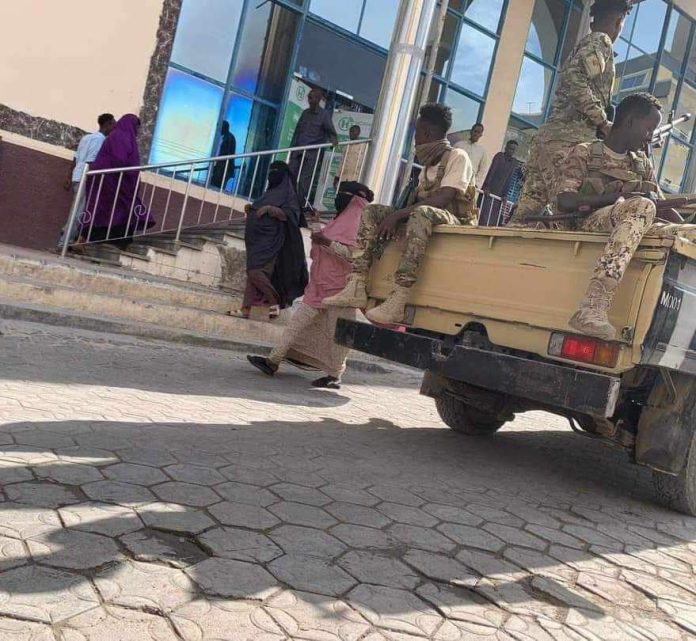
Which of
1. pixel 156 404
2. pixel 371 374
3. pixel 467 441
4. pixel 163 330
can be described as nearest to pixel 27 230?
pixel 163 330

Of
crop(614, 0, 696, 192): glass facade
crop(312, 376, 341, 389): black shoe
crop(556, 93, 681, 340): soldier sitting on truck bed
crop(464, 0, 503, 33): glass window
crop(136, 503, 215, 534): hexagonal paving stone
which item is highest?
crop(614, 0, 696, 192): glass facade

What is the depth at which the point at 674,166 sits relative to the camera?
1644 centimetres

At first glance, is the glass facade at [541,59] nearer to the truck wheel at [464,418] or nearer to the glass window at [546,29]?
the glass window at [546,29]

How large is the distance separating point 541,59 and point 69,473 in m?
13.0

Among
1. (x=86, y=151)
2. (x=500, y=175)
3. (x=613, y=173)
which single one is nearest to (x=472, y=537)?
(x=613, y=173)

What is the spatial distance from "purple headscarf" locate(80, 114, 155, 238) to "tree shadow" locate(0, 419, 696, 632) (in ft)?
16.9

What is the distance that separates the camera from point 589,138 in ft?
15.3

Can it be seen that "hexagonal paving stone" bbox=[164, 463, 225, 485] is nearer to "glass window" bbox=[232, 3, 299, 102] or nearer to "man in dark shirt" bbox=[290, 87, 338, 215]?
"man in dark shirt" bbox=[290, 87, 338, 215]

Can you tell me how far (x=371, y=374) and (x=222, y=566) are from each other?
16.5ft

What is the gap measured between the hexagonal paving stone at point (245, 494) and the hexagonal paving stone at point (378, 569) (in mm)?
477

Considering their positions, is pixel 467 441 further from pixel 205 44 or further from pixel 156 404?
pixel 205 44

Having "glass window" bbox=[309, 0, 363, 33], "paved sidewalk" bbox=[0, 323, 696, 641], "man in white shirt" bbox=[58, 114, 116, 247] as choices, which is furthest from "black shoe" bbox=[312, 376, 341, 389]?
"glass window" bbox=[309, 0, 363, 33]

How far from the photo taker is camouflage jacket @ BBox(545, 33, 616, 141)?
4.60 metres

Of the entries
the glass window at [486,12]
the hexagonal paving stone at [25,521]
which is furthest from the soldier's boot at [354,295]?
the glass window at [486,12]
